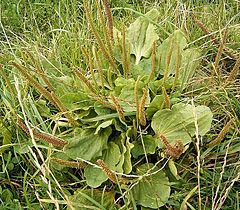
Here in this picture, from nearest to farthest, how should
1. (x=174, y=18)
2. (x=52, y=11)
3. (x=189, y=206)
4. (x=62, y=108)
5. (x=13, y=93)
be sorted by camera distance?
(x=189, y=206) → (x=62, y=108) → (x=13, y=93) → (x=174, y=18) → (x=52, y=11)

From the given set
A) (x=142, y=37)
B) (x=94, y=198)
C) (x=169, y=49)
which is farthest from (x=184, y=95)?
(x=94, y=198)

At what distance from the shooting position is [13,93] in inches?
72.7

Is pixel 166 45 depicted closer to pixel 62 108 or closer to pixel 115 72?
pixel 115 72

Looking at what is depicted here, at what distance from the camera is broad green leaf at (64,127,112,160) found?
1.68m

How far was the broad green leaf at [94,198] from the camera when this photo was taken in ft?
5.34

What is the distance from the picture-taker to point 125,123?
169cm

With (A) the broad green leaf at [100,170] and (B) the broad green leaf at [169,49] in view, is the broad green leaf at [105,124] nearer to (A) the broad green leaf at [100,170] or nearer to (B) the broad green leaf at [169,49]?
(A) the broad green leaf at [100,170]

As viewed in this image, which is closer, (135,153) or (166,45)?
(135,153)

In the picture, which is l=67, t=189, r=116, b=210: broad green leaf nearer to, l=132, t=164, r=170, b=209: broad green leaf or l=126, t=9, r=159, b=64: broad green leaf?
l=132, t=164, r=170, b=209: broad green leaf

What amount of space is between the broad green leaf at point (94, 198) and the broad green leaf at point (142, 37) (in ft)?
1.80

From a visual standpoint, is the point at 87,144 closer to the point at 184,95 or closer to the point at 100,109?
the point at 100,109

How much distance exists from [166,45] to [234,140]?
17.9 inches

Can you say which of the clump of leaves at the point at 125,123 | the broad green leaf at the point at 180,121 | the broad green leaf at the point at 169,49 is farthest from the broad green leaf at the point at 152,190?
the broad green leaf at the point at 169,49

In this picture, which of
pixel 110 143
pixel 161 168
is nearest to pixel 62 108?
pixel 110 143
